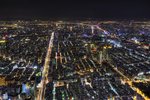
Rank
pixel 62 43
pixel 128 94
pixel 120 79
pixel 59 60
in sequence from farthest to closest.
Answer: pixel 62 43, pixel 59 60, pixel 120 79, pixel 128 94

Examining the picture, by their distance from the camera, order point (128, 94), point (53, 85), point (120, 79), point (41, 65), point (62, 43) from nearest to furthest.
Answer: point (128, 94), point (53, 85), point (120, 79), point (41, 65), point (62, 43)

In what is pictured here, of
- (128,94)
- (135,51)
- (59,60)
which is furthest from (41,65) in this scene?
(135,51)

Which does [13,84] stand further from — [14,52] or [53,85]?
[14,52]

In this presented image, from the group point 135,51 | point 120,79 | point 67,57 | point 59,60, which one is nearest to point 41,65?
point 59,60

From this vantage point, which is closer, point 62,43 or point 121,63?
Answer: point 121,63

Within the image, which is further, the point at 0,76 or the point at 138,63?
the point at 138,63

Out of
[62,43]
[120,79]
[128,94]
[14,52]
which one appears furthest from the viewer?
[62,43]

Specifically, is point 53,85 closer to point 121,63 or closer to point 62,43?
point 121,63

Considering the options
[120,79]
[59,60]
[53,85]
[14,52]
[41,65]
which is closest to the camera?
[53,85]
